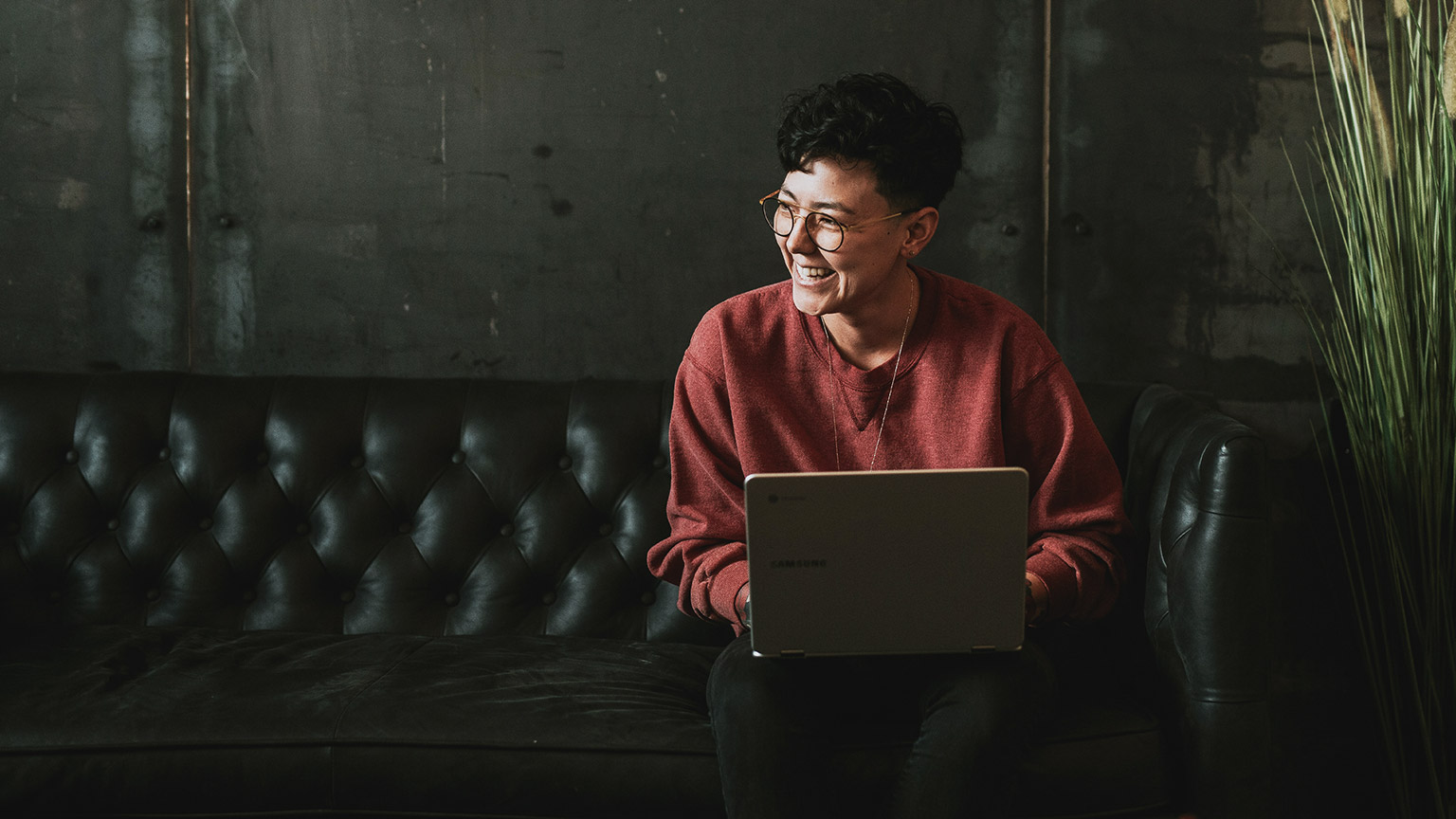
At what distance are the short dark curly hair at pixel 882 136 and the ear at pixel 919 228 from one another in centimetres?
1

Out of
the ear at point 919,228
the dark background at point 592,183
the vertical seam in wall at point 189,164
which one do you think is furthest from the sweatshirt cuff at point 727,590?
the vertical seam in wall at point 189,164

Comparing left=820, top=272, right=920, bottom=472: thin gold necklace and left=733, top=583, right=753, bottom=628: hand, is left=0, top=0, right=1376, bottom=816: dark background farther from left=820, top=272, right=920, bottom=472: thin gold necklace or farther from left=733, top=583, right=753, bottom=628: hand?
left=733, top=583, right=753, bottom=628: hand

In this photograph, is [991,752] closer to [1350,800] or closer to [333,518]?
[333,518]

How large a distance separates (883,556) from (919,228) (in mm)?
543

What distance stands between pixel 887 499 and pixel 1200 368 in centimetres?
132

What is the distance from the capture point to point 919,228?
142 centimetres

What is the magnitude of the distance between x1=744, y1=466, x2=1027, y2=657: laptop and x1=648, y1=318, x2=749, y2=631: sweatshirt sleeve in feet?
0.85

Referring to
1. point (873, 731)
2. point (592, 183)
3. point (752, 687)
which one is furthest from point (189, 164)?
point (873, 731)

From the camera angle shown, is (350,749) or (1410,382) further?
(1410,382)

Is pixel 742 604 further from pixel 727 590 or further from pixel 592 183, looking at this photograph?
pixel 592 183

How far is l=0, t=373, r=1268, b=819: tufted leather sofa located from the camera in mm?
1271

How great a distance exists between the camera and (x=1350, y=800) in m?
1.99

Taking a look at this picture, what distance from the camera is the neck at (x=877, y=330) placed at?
4.78ft

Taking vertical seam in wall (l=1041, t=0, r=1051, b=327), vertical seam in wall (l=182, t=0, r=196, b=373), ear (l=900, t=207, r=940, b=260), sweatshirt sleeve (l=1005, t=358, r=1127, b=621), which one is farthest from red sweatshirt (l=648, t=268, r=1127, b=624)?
vertical seam in wall (l=182, t=0, r=196, b=373)
